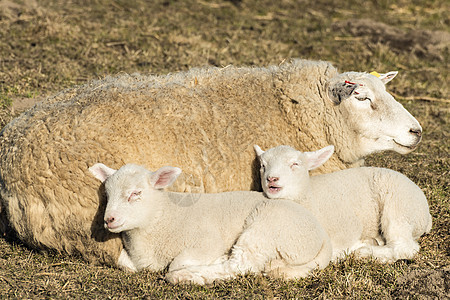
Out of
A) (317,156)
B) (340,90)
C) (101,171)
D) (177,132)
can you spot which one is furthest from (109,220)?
(340,90)

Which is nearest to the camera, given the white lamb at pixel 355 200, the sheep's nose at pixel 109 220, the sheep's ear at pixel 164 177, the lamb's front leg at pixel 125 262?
the sheep's nose at pixel 109 220

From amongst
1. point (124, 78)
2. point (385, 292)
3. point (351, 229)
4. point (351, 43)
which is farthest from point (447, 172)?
point (351, 43)

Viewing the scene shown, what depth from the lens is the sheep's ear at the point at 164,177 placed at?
179 inches

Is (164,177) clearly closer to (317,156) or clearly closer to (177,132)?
(177,132)

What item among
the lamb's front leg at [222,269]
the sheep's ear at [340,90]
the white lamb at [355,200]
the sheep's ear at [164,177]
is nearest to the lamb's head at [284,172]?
the white lamb at [355,200]

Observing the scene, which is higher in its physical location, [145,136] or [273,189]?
[145,136]

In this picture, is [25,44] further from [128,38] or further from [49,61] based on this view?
[128,38]

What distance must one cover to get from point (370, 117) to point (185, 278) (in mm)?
2524

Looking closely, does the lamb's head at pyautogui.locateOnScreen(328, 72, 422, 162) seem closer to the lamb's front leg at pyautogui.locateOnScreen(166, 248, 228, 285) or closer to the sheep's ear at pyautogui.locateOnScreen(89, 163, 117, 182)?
the lamb's front leg at pyautogui.locateOnScreen(166, 248, 228, 285)

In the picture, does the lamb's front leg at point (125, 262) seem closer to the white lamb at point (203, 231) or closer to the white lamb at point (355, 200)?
the white lamb at point (203, 231)

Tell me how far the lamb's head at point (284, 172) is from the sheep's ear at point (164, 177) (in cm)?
77

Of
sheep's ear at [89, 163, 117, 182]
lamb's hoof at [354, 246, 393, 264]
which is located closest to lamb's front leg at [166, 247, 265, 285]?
sheep's ear at [89, 163, 117, 182]

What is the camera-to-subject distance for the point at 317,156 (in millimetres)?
5152

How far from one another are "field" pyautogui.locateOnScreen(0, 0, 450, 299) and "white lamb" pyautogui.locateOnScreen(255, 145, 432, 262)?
0.20m
